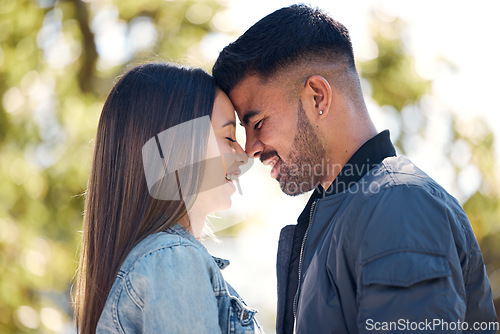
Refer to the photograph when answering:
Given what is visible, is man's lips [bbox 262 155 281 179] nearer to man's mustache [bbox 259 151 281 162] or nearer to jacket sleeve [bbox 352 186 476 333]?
man's mustache [bbox 259 151 281 162]

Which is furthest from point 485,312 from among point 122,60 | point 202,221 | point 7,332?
point 122,60

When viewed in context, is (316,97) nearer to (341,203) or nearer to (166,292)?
(341,203)

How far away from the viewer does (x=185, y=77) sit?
1.81 m

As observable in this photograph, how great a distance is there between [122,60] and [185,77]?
332 cm

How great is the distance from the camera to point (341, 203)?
5.67 feet

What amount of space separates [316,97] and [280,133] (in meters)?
0.19

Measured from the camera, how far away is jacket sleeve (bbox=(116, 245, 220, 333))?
144 centimetres

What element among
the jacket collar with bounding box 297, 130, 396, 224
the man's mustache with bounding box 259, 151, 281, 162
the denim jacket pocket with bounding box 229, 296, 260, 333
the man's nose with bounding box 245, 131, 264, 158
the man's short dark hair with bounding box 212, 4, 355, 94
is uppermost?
the man's short dark hair with bounding box 212, 4, 355, 94

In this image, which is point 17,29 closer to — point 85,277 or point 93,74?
point 93,74

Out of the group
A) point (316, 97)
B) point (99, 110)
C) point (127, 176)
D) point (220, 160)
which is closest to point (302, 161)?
point (316, 97)

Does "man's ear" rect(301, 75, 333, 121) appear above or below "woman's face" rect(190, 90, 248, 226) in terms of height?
above

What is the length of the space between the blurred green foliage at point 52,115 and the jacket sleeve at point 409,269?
9.89 feet

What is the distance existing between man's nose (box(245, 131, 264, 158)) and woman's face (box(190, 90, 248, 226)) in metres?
0.10

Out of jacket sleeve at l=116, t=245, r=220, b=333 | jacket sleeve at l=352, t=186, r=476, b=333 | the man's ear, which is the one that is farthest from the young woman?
jacket sleeve at l=352, t=186, r=476, b=333
